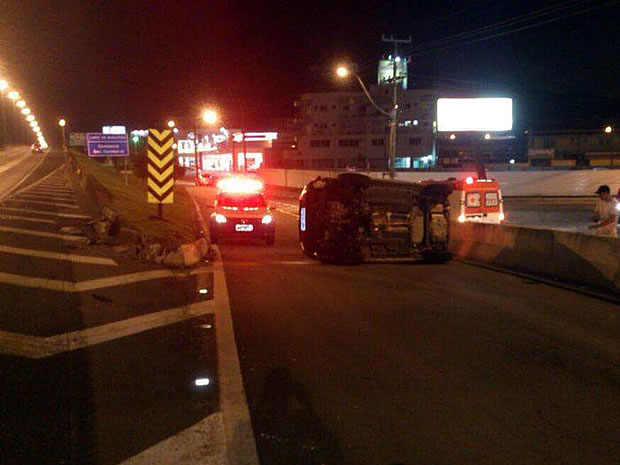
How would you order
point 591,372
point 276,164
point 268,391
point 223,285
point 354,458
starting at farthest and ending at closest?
point 276,164 → point 223,285 → point 591,372 → point 268,391 → point 354,458

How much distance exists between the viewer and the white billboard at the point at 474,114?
6019 cm

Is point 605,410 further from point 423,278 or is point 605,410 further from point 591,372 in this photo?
point 423,278

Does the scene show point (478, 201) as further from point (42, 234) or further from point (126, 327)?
point (126, 327)

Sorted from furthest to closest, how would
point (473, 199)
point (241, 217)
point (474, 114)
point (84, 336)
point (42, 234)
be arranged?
point (474, 114) < point (473, 199) < point (241, 217) < point (42, 234) < point (84, 336)

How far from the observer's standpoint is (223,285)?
13000 mm

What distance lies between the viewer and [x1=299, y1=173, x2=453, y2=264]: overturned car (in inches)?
619

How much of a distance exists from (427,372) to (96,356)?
376 centimetres

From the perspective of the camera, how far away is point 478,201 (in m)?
22.1

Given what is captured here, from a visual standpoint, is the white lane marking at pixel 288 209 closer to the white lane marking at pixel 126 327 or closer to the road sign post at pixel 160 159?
the road sign post at pixel 160 159

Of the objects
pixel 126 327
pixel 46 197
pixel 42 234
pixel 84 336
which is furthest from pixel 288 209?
pixel 84 336

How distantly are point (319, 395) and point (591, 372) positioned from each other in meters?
3.17

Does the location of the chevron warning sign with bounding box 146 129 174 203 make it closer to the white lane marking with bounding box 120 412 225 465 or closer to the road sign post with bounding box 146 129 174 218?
the road sign post with bounding box 146 129 174 218

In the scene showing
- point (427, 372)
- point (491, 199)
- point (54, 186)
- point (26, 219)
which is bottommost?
point (427, 372)

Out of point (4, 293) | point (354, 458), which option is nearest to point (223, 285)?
point (4, 293)
